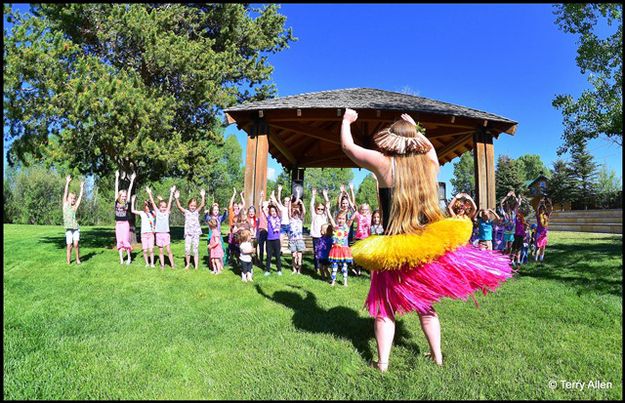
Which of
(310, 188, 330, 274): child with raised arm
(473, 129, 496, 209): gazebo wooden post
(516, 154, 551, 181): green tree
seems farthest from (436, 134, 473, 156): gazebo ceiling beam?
(516, 154, 551, 181): green tree

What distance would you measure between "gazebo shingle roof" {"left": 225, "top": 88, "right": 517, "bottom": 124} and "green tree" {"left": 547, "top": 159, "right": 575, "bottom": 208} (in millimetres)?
32374

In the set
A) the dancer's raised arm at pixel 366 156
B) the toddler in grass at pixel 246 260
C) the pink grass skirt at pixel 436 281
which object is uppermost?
the dancer's raised arm at pixel 366 156

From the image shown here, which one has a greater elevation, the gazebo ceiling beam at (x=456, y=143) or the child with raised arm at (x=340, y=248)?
the gazebo ceiling beam at (x=456, y=143)

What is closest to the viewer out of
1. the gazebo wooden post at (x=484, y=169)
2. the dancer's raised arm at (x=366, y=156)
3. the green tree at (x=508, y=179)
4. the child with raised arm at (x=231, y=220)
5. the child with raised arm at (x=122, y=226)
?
the dancer's raised arm at (x=366, y=156)

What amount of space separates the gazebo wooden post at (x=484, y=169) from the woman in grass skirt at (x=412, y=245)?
7423 millimetres

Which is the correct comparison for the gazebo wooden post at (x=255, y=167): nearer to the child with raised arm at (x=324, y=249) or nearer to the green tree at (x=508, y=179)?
the child with raised arm at (x=324, y=249)

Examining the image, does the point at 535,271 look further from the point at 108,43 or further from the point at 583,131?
the point at 108,43

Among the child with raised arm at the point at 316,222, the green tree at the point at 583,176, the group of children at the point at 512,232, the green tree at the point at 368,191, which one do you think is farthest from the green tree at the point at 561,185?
the child with raised arm at the point at 316,222

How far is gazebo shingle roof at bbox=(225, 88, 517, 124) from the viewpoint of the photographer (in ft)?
29.8

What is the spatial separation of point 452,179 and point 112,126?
48839 mm

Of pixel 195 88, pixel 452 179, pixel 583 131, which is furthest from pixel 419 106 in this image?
pixel 452 179

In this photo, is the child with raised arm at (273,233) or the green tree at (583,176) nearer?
the child with raised arm at (273,233)

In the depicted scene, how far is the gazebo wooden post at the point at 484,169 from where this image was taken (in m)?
10.0

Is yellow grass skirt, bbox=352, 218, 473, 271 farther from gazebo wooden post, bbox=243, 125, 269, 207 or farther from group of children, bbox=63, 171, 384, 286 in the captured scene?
gazebo wooden post, bbox=243, 125, 269, 207
